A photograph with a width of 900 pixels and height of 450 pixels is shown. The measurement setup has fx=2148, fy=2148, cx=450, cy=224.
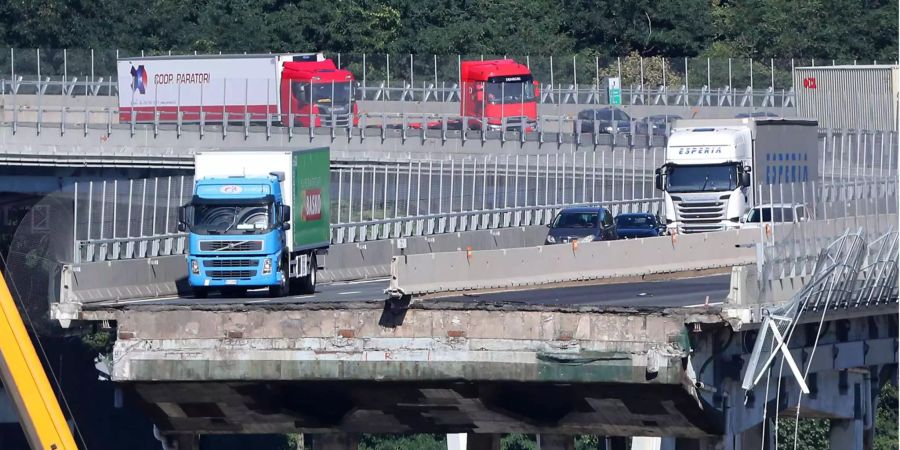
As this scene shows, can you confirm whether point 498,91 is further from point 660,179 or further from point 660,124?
point 660,179

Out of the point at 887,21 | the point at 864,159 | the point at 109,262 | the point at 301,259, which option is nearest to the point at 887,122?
the point at 864,159

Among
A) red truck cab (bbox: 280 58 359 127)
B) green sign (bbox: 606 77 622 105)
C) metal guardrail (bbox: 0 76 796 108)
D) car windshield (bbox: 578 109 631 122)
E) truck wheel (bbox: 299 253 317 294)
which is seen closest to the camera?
truck wheel (bbox: 299 253 317 294)

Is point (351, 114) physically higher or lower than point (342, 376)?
higher

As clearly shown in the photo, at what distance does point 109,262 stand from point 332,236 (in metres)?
11.1

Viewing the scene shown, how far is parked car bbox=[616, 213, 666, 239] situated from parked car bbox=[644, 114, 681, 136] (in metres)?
14.5

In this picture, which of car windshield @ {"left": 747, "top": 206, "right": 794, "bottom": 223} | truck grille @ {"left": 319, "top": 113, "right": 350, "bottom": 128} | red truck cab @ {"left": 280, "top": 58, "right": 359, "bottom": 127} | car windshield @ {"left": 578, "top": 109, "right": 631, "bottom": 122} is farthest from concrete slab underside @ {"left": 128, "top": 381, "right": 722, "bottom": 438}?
car windshield @ {"left": 578, "top": 109, "right": 631, "bottom": 122}

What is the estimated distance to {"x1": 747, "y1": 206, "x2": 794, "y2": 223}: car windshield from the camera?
48.3 m

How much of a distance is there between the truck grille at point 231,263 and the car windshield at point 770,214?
11.1m

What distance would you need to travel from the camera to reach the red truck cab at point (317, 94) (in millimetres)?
83875

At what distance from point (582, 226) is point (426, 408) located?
776 inches

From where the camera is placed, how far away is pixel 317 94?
85250 mm

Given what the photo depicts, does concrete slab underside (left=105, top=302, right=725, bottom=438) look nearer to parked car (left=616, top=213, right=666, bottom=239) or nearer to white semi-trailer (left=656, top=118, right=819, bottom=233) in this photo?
white semi-trailer (left=656, top=118, right=819, bottom=233)

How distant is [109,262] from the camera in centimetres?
4566

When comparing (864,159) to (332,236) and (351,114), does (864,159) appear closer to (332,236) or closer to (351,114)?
(332,236)
